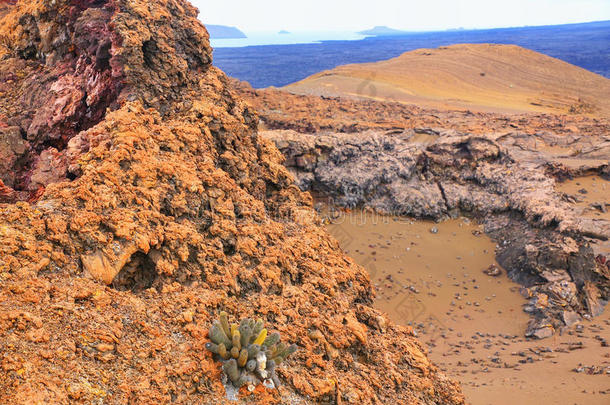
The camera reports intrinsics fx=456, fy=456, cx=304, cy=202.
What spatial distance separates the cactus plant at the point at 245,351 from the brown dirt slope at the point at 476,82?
2067 cm

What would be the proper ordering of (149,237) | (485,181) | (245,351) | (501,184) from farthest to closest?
(485,181) → (501,184) → (149,237) → (245,351)

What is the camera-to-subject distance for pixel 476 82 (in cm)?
3130

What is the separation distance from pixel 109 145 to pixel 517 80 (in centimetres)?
3423

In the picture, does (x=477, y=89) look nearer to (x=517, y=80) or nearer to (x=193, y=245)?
(x=517, y=80)

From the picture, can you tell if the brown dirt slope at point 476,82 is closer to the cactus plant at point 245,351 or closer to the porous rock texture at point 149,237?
the porous rock texture at point 149,237

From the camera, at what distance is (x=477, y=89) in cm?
2984

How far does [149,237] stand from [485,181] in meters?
9.73

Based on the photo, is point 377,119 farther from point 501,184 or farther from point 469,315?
point 469,315

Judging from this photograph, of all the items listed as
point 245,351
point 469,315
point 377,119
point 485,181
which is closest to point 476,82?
point 377,119

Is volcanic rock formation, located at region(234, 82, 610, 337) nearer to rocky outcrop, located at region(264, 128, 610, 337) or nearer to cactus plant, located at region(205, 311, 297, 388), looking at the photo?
rocky outcrop, located at region(264, 128, 610, 337)

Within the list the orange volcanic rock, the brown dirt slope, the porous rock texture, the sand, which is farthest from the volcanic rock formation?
the brown dirt slope

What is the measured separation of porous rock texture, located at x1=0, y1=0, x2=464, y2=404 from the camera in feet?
7.85

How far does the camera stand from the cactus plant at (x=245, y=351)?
2.60 metres

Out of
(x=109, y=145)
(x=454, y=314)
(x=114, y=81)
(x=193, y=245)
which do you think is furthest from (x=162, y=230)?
(x=454, y=314)
